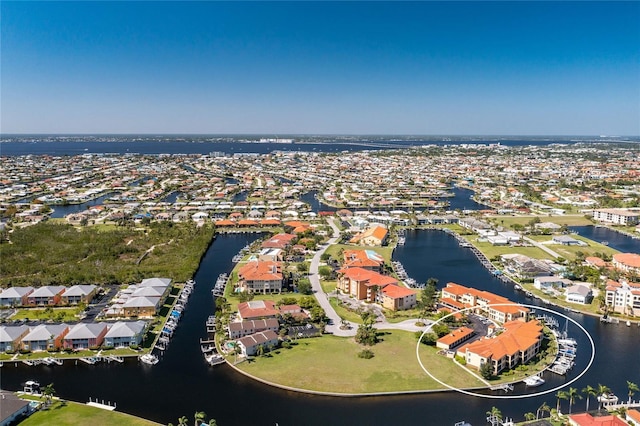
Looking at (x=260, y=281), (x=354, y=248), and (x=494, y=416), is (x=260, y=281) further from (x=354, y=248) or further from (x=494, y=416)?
(x=494, y=416)

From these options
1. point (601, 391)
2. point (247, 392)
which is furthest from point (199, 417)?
point (601, 391)

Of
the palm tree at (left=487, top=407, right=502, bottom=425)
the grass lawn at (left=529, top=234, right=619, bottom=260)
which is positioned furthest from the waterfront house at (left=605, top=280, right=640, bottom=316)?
the palm tree at (left=487, top=407, right=502, bottom=425)

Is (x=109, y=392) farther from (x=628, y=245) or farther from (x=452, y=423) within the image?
(x=628, y=245)

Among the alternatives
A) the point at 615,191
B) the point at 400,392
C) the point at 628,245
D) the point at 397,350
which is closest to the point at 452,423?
the point at 400,392

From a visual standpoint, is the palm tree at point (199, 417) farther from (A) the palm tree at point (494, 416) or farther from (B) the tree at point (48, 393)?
(A) the palm tree at point (494, 416)

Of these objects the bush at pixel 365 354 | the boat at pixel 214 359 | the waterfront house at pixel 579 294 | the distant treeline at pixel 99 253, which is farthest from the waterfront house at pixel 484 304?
the distant treeline at pixel 99 253
